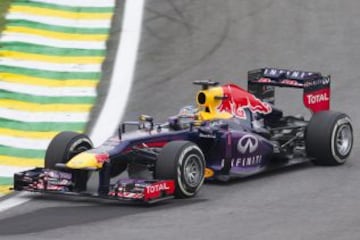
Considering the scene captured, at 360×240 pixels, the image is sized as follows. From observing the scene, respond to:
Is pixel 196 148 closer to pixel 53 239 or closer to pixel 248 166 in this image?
pixel 248 166

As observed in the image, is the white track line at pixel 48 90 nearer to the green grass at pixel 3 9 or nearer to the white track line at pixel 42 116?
the white track line at pixel 42 116

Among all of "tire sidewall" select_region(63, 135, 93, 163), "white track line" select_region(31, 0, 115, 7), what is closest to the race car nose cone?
"tire sidewall" select_region(63, 135, 93, 163)

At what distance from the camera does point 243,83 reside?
17.3 meters

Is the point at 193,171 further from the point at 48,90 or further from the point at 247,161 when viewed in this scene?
the point at 48,90

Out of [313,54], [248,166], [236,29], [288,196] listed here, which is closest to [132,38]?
[236,29]

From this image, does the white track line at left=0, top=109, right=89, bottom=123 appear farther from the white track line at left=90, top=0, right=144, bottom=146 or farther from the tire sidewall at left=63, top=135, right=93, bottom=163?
the tire sidewall at left=63, top=135, right=93, bottom=163

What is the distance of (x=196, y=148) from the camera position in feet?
38.7

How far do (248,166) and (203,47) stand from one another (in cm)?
626

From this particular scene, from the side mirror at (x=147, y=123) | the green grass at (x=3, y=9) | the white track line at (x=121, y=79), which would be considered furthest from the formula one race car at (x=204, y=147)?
the green grass at (x=3, y=9)

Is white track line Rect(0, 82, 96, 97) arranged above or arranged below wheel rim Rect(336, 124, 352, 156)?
above

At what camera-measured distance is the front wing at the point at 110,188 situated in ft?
36.7

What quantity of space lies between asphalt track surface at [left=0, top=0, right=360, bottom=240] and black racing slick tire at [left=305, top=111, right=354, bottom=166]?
16 centimetres

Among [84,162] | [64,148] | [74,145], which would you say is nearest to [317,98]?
[74,145]

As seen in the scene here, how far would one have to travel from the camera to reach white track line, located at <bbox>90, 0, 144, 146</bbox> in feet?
49.8
